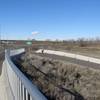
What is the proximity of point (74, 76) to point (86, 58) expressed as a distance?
69.8 ft

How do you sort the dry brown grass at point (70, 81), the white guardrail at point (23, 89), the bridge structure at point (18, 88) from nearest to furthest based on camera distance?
the white guardrail at point (23, 89), the bridge structure at point (18, 88), the dry brown grass at point (70, 81)

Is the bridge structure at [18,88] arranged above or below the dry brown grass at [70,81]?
above

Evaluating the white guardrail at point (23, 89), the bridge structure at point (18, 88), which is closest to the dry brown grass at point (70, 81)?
the bridge structure at point (18, 88)

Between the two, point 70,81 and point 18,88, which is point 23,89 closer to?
point 18,88

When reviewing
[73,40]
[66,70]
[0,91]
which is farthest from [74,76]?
[73,40]

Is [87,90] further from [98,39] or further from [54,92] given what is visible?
[98,39]

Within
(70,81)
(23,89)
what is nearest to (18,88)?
(23,89)

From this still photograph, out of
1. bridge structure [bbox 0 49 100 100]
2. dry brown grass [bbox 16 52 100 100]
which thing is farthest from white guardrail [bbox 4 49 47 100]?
dry brown grass [bbox 16 52 100 100]

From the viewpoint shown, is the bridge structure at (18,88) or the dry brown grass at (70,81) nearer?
the bridge structure at (18,88)

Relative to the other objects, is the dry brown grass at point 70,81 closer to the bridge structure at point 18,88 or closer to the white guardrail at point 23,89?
the bridge structure at point 18,88

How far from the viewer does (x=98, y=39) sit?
654 feet

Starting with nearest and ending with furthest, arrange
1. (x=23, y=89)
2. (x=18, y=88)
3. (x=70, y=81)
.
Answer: (x=23, y=89), (x=18, y=88), (x=70, y=81)

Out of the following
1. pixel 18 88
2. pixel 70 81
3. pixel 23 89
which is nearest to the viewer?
pixel 23 89

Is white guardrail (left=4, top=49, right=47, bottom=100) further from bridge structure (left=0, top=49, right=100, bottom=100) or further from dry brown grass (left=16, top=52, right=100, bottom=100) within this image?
dry brown grass (left=16, top=52, right=100, bottom=100)
